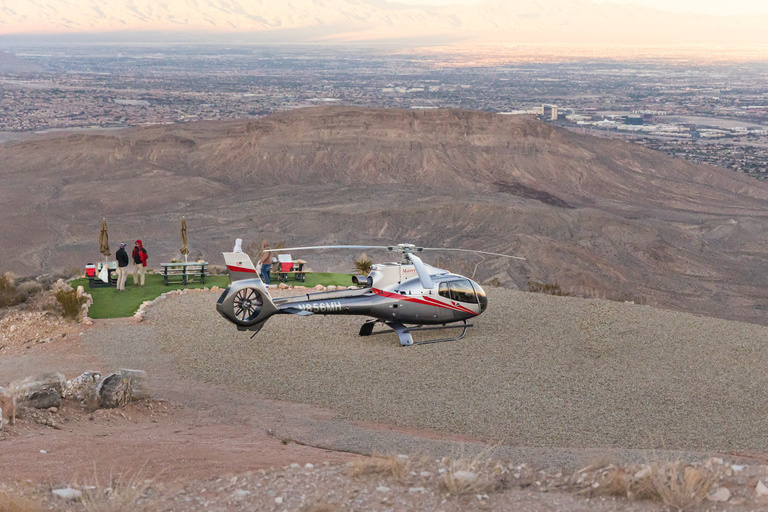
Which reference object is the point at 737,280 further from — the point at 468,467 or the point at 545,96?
the point at 545,96

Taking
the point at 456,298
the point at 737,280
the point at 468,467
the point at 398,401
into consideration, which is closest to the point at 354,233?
the point at 737,280

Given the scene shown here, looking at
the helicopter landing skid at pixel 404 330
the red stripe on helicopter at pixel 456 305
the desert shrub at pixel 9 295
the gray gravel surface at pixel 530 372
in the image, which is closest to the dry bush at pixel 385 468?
the gray gravel surface at pixel 530 372

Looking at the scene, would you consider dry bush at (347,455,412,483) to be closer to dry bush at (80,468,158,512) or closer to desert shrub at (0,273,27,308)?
dry bush at (80,468,158,512)

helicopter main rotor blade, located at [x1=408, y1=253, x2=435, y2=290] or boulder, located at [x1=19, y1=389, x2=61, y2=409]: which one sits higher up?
helicopter main rotor blade, located at [x1=408, y1=253, x2=435, y2=290]

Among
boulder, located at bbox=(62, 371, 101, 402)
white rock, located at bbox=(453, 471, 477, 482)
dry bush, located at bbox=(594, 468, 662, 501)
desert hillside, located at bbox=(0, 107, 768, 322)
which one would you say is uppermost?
dry bush, located at bbox=(594, 468, 662, 501)

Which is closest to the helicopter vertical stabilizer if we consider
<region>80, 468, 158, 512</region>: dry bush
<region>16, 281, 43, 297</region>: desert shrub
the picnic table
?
<region>80, 468, 158, 512</region>: dry bush

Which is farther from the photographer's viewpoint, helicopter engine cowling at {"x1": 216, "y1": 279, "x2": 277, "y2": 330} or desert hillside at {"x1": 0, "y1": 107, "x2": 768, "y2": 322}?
desert hillside at {"x1": 0, "y1": 107, "x2": 768, "y2": 322}
